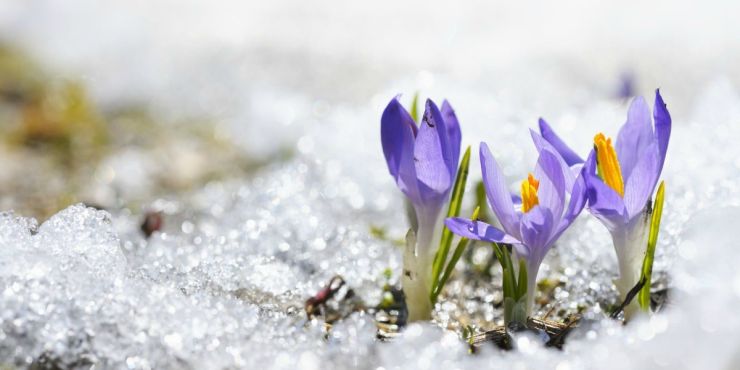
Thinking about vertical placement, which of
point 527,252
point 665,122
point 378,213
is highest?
point 665,122

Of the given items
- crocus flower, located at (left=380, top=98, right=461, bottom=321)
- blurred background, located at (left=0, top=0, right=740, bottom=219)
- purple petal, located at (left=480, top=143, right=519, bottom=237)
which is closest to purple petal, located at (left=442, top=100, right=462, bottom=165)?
crocus flower, located at (left=380, top=98, right=461, bottom=321)

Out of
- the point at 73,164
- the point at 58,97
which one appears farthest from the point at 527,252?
the point at 58,97

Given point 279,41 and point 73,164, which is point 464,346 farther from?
point 279,41

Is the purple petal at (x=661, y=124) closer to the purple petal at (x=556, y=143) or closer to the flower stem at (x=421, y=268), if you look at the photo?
the purple petal at (x=556, y=143)

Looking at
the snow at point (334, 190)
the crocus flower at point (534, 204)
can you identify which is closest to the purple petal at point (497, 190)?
the crocus flower at point (534, 204)

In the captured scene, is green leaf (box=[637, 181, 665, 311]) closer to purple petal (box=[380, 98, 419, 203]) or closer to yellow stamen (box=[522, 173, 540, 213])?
yellow stamen (box=[522, 173, 540, 213])

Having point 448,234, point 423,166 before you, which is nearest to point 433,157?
point 423,166
